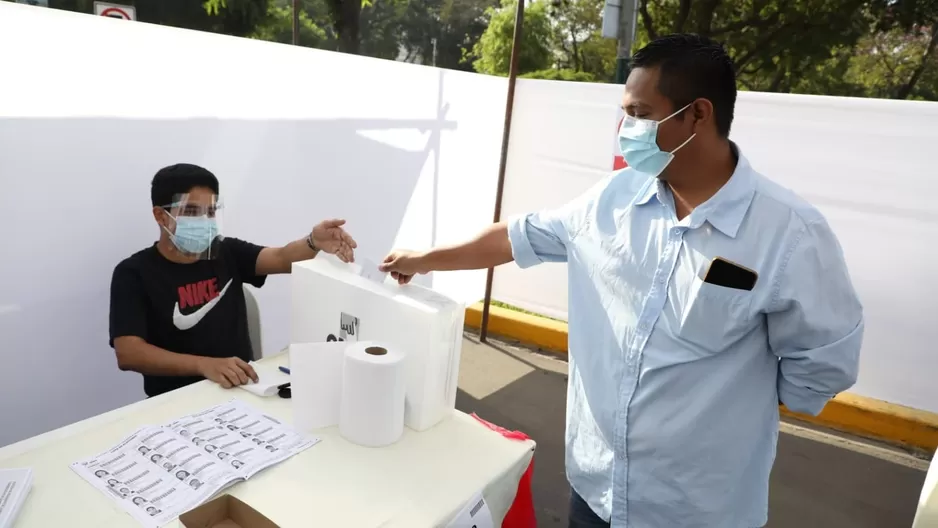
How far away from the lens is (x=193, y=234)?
1.81 metres

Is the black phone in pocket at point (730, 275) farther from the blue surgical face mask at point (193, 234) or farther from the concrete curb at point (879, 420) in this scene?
the concrete curb at point (879, 420)

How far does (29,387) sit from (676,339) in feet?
6.25

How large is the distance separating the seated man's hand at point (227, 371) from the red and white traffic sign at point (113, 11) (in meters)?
1.15

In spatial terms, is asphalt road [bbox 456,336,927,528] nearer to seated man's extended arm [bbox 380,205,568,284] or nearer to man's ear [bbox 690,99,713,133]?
seated man's extended arm [bbox 380,205,568,284]

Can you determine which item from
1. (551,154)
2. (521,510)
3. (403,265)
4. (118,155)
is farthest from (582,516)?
(551,154)

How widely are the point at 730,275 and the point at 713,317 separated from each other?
9 centimetres

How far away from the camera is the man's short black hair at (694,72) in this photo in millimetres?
1208

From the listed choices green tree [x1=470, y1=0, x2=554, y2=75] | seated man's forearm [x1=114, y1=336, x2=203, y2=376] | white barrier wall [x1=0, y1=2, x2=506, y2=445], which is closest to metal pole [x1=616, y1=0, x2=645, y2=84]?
white barrier wall [x1=0, y1=2, x2=506, y2=445]

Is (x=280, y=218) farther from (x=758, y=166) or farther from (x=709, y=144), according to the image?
(x=758, y=166)

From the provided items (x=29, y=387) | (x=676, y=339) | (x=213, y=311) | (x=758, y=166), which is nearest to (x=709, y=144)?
(x=676, y=339)

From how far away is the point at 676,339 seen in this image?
1207 millimetres

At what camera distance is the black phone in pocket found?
1.13 metres

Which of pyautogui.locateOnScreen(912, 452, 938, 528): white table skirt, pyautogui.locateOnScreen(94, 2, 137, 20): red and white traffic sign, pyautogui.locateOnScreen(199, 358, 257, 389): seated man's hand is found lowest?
pyautogui.locateOnScreen(912, 452, 938, 528): white table skirt

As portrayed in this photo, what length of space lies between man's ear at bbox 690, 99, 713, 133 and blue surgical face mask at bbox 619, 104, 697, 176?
0.03 m
